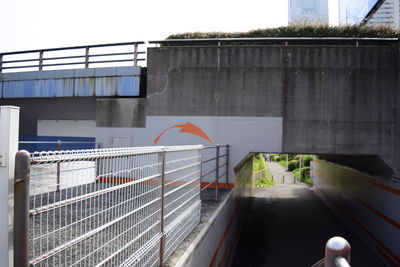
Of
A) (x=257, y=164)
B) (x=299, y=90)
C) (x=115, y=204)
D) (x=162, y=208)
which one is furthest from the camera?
(x=257, y=164)

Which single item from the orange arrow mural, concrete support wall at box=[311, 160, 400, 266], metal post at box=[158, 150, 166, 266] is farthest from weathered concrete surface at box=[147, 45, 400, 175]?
metal post at box=[158, 150, 166, 266]

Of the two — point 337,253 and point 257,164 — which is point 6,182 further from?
point 257,164

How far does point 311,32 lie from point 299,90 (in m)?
2.52

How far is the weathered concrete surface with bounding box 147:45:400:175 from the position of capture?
8703 mm

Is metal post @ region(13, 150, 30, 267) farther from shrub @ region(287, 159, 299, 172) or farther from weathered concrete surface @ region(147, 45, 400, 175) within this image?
shrub @ region(287, 159, 299, 172)

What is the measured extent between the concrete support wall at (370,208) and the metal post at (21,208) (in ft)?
28.0

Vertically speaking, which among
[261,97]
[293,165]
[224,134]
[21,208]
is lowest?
[293,165]

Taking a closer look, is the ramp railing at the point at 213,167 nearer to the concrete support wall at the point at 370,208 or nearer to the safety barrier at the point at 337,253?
the concrete support wall at the point at 370,208

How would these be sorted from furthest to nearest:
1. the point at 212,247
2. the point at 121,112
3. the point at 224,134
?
the point at 121,112 → the point at 224,134 → the point at 212,247

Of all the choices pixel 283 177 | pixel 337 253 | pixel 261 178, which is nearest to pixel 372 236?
pixel 337 253

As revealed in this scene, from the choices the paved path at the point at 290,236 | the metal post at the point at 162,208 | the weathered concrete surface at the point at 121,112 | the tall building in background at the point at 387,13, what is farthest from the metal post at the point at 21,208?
the tall building in background at the point at 387,13

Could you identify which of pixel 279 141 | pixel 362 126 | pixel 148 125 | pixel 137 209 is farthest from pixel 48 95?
pixel 362 126

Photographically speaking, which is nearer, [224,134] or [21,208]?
[21,208]

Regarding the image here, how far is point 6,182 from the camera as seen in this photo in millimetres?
1492
